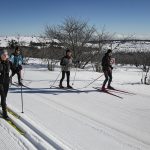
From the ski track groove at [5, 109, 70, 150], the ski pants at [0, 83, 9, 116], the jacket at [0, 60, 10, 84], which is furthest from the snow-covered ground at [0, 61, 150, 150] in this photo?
the jacket at [0, 60, 10, 84]

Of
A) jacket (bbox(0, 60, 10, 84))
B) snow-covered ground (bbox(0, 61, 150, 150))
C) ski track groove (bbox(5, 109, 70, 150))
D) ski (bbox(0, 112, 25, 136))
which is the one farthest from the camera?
jacket (bbox(0, 60, 10, 84))

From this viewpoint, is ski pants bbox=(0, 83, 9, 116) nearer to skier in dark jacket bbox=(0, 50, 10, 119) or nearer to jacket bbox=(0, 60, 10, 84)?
skier in dark jacket bbox=(0, 50, 10, 119)

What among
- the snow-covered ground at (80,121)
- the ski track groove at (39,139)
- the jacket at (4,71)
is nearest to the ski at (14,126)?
the snow-covered ground at (80,121)

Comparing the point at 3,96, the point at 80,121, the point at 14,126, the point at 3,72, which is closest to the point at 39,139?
→ the point at 14,126

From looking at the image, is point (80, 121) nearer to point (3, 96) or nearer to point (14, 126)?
point (14, 126)

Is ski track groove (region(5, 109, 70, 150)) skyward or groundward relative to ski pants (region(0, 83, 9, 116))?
groundward

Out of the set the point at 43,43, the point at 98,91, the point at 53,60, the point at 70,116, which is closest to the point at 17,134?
the point at 70,116

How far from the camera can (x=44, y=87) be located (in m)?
13.3

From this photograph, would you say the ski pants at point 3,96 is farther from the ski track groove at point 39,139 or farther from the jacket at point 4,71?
the ski track groove at point 39,139

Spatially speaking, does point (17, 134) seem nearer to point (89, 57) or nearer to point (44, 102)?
point (44, 102)

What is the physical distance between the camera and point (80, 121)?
744 centimetres

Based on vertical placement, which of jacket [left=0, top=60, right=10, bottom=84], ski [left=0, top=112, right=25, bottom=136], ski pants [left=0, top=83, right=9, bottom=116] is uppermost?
jacket [left=0, top=60, right=10, bottom=84]

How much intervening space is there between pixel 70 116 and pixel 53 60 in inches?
719

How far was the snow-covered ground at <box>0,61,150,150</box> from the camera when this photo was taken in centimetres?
579
